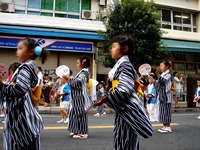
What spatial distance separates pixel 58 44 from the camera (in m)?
16.8

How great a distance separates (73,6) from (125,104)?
635 inches

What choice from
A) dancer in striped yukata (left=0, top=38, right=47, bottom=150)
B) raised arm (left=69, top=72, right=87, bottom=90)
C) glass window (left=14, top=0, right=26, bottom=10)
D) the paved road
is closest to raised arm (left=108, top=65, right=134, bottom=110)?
dancer in striped yukata (left=0, top=38, right=47, bottom=150)

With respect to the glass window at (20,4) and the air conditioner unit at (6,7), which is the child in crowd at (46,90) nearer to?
the air conditioner unit at (6,7)

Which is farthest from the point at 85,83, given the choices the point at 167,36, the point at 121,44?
the point at 167,36

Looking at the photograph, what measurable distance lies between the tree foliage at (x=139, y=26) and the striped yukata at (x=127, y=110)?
37.6ft

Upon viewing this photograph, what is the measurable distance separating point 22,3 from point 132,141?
15819 mm

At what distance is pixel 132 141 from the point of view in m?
3.08

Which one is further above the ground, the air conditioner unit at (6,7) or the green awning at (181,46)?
the air conditioner unit at (6,7)

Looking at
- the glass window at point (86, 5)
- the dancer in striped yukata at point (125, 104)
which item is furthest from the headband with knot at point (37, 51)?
the glass window at point (86, 5)

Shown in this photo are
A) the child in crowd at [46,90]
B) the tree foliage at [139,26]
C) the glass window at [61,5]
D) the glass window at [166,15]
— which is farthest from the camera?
the glass window at [166,15]

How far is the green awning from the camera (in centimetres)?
1877

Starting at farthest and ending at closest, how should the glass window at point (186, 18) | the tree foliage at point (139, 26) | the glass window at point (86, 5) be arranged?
the glass window at point (186, 18)
the glass window at point (86, 5)
the tree foliage at point (139, 26)

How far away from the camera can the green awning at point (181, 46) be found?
61.6 feet

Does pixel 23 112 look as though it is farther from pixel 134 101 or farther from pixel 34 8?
pixel 34 8
